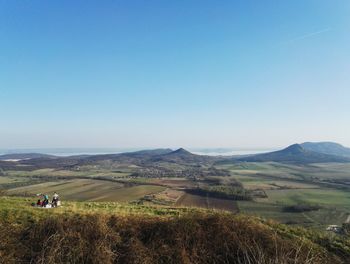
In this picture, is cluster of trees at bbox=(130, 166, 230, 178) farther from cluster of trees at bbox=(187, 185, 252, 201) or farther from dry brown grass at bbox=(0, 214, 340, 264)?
dry brown grass at bbox=(0, 214, 340, 264)

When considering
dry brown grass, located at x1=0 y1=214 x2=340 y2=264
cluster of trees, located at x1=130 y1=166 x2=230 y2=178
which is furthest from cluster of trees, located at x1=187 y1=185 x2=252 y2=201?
dry brown grass, located at x1=0 y1=214 x2=340 y2=264

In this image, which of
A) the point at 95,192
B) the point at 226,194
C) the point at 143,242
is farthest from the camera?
the point at 95,192

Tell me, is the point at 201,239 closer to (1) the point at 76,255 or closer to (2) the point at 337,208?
(1) the point at 76,255

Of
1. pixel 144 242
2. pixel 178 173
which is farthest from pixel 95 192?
pixel 178 173

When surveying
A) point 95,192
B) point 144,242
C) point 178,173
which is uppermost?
point 144,242

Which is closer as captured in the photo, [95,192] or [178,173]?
[95,192]

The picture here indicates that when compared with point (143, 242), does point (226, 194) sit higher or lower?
lower

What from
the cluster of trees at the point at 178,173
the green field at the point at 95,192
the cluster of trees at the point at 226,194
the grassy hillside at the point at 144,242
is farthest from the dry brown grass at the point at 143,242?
the cluster of trees at the point at 178,173

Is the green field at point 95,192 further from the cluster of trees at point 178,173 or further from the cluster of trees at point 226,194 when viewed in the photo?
the cluster of trees at point 178,173

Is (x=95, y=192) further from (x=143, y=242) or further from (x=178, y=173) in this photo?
(x=178, y=173)
